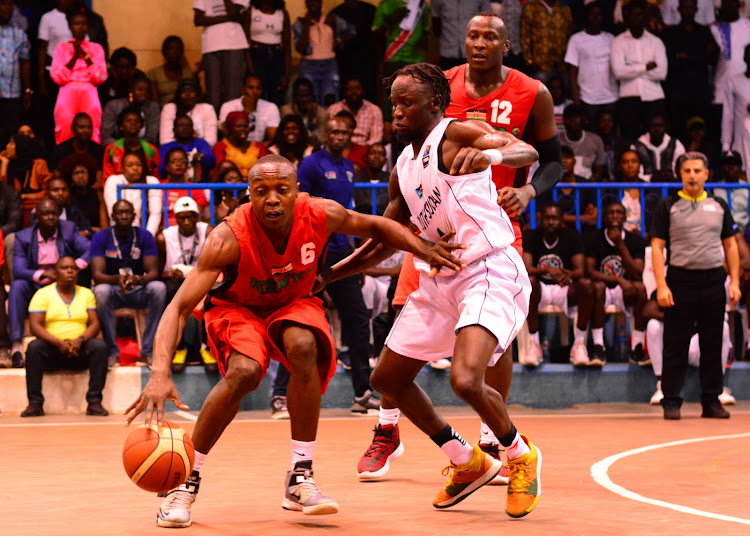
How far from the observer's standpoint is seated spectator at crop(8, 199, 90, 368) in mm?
11055

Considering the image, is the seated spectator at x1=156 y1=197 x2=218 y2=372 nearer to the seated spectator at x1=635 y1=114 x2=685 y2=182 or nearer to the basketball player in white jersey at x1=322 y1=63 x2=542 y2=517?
the basketball player in white jersey at x1=322 y1=63 x2=542 y2=517

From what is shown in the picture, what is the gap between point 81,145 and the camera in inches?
527

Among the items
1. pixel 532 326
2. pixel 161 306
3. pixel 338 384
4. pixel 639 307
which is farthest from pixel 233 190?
pixel 639 307

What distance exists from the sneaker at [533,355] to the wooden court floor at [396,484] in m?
1.19

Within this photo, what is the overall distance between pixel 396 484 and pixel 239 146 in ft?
24.6

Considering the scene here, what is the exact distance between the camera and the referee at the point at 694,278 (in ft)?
33.6

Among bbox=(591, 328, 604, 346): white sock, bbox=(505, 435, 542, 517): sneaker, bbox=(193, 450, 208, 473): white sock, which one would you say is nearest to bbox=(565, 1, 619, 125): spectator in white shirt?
bbox=(591, 328, 604, 346): white sock

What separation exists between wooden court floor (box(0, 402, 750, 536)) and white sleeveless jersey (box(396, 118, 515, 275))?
4.23 feet

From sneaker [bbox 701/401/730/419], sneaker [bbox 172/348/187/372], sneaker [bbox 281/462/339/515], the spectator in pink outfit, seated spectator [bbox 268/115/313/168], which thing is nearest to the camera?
sneaker [bbox 281/462/339/515]

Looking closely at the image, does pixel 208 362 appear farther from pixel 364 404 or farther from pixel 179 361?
pixel 364 404

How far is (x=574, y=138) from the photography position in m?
14.2

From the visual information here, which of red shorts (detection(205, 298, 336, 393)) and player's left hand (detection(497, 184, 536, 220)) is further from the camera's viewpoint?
player's left hand (detection(497, 184, 536, 220))

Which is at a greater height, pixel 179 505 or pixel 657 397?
pixel 179 505

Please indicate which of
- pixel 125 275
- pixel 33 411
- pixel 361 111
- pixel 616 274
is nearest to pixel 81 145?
pixel 125 275
